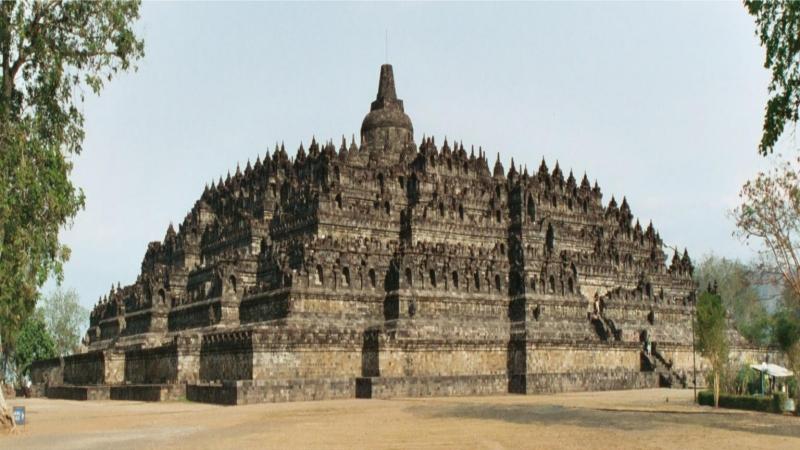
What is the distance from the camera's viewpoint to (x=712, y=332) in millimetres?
46531

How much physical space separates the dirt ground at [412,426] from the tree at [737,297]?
51860 mm

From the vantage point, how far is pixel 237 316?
63156 mm

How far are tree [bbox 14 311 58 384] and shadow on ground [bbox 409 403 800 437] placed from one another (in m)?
58.8

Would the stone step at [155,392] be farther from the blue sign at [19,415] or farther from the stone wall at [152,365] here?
the blue sign at [19,415]

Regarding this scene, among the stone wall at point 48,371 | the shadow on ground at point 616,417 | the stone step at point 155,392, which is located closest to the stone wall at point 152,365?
the stone step at point 155,392

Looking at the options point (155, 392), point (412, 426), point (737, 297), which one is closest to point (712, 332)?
point (412, 426)

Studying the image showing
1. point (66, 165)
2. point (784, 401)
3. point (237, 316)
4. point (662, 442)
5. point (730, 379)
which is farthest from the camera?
point (237, 316)

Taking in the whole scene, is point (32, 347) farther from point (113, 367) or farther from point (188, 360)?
point (188, 360)

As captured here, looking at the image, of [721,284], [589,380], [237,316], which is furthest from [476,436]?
[721,284]

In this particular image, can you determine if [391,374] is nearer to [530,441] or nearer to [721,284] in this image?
[530,441]

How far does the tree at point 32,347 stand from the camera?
87250 millimetres

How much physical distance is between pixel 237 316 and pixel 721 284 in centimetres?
6530

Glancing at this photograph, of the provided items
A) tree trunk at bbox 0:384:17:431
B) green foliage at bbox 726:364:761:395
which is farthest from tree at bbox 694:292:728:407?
tree trunk at bbox 0:384:17:431

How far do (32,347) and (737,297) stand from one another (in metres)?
76.3
